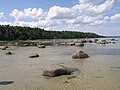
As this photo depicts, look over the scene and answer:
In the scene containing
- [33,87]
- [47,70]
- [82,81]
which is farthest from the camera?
[47,70]

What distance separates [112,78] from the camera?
689 inches

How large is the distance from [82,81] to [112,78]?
2378 mm

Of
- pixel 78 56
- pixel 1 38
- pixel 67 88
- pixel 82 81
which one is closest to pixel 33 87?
pixel 67 88

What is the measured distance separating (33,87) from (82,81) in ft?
11.1

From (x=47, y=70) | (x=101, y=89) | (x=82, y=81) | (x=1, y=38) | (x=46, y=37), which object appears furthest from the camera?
(x=46, y=37)

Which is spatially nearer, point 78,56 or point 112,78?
point 112,78

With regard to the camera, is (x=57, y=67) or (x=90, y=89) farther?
(x=57, y=67)

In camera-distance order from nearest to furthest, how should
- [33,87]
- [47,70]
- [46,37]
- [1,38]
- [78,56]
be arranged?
[33,87]
[47,70]
[78,56]
[1,38]
[46,37]

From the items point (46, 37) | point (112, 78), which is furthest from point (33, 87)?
point (46, 37)

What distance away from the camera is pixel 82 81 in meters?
16.6

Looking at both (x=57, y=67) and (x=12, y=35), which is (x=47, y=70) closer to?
(x=57, y=67)

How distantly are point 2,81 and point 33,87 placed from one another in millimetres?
3011

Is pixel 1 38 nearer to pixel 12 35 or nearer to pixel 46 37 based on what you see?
pixel 12 35

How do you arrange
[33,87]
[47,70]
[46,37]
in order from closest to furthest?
[33,87] < [47,70] < [46,37]
